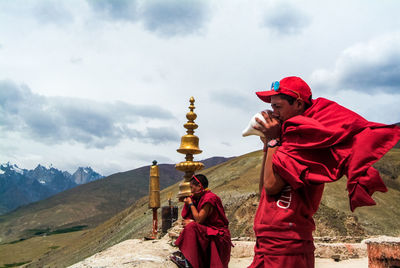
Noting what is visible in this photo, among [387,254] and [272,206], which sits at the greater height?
[272,206]

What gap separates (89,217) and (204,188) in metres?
64.0

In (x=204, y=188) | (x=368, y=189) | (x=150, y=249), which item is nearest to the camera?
(x=368, y=189)

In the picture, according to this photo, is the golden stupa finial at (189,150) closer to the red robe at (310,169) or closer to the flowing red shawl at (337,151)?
the red robe at (310,169)

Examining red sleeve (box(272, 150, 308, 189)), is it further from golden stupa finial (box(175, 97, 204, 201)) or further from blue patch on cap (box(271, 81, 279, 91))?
golden stupa finial (box(175, 97, 204, 201))

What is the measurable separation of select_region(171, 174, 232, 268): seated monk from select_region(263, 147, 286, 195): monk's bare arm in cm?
311

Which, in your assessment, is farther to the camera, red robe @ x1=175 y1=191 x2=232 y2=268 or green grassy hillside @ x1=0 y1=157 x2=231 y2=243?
green grassy hillside @ x1=0 y1=157 x2=231 y2=243

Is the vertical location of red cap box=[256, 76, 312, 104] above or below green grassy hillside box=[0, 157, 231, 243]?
above

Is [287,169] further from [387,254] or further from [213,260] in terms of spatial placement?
[387,254]

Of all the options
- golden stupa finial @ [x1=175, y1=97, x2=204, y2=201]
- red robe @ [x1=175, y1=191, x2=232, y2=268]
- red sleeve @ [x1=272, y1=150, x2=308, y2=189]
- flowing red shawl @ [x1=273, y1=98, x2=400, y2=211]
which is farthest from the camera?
golden stupa finial @ [x1=175, y1=97, x2=204, y2=201]

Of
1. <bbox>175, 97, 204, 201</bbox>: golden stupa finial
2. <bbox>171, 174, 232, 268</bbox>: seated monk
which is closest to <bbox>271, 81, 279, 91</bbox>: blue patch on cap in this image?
<bbox>171, 174, 232, 268</bbox>: seated monk

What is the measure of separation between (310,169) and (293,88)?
0.51 m

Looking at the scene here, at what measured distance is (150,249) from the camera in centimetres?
611

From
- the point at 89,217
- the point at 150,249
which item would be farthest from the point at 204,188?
the point at 89,217

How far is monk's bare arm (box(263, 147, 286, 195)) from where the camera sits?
77.2 inches
